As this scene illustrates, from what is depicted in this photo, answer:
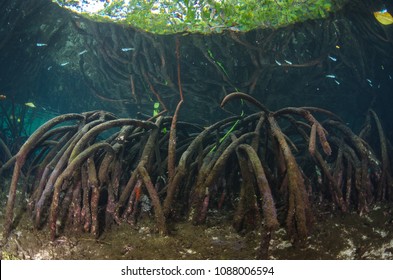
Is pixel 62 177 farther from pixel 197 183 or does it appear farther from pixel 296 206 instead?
pixel 296 206

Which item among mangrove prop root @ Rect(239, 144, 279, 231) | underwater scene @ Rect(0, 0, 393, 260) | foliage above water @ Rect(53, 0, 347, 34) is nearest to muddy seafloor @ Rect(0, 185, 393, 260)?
underwater scene @ Rect(0, 0, 393, 260)

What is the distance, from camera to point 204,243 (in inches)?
108

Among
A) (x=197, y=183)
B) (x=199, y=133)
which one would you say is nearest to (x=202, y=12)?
(x=199, y=133)

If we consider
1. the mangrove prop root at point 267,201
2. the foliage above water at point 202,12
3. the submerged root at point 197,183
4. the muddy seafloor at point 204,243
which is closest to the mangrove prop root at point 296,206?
the submerged root at point 197,183

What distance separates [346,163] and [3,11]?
7723 millimetres

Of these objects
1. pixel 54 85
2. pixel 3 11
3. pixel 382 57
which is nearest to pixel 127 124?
pixel 3 11

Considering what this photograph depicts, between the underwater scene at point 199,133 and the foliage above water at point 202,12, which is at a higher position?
the foliage above water at point 202,12

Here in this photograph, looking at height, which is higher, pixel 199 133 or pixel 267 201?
pixel 199 133

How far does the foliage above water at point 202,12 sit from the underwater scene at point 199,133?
0.08 feet

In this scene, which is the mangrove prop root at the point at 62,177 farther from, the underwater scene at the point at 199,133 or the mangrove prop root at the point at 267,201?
the mangrove prop root at the point at 267,201

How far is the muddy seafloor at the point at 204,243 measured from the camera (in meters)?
2.62

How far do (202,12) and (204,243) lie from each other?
4.58 meters

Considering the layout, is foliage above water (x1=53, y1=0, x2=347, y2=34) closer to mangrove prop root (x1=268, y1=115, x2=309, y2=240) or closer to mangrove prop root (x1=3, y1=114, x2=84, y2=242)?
mangrove prop root (x1=3, y1=114, x2=84, y2=242)
